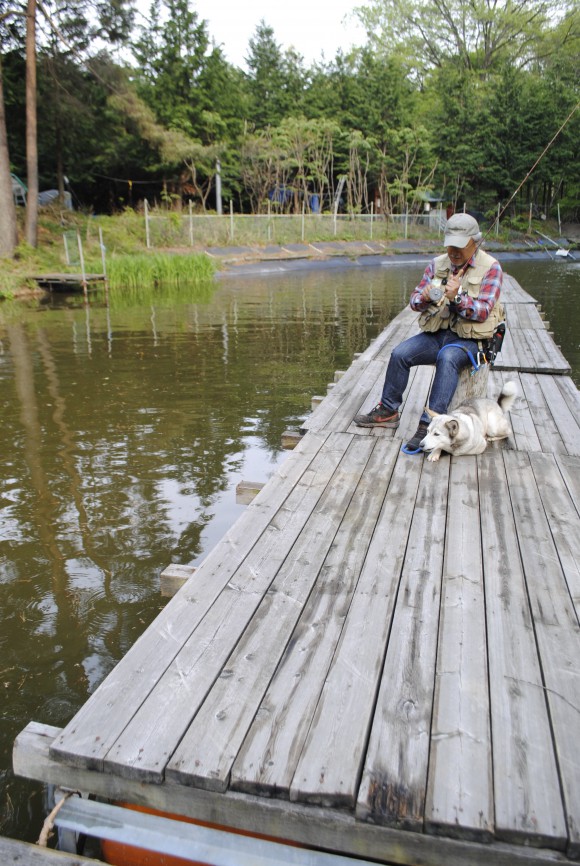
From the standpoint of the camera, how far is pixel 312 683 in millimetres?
2283

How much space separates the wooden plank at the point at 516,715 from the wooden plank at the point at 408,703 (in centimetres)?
21

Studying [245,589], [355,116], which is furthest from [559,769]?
[355,116]

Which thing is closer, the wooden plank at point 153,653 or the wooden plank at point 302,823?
the wooden plank at point 302,823

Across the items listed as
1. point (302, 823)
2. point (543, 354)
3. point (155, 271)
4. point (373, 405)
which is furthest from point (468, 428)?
point (155, 271)

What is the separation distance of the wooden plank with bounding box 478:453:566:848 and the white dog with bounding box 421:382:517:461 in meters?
1.07

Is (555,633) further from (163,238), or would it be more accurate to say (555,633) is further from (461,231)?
(163,238)

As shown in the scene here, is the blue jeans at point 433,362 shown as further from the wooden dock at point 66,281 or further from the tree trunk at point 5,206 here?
the tree trunk at point 5,206

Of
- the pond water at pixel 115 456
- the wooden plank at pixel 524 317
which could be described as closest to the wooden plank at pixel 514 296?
the wooden plank at pixel 524 317

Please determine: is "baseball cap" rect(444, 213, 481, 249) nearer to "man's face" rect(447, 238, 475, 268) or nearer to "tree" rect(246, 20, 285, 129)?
"man's face" rect(447, 238, 475, 268)

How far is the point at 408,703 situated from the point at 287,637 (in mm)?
534

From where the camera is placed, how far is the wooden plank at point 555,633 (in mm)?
1922

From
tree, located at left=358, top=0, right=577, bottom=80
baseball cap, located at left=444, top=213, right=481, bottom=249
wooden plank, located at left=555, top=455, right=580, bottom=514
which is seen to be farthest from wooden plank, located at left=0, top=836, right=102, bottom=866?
tree, located at left=358, top=0, right=577, bottom=80

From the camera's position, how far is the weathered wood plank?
6.34 ft

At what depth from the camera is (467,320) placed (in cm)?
466
